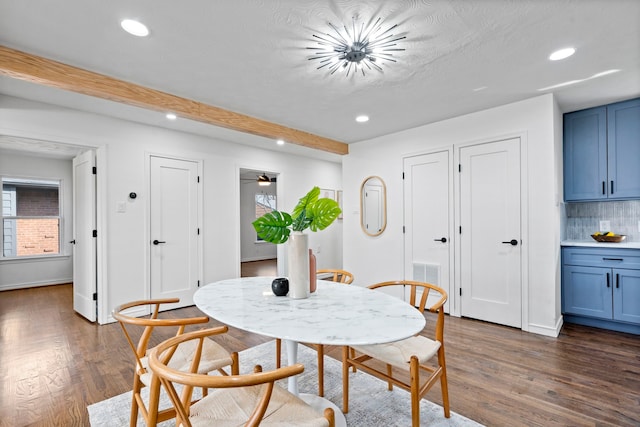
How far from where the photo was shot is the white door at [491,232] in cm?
336

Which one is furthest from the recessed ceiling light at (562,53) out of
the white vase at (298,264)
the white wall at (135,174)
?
the white wall at (135,174)

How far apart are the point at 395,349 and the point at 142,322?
1.30 metres

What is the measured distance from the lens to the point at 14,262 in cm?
552

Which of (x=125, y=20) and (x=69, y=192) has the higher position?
(x=125, y=20)

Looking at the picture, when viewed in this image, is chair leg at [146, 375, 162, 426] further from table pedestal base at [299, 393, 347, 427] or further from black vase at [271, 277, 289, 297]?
table pedestal base at [299, 393, 347, 427]

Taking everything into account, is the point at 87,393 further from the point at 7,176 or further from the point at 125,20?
the point at 7,176

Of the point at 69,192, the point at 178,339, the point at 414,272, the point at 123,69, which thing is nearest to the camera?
the point at 178,339

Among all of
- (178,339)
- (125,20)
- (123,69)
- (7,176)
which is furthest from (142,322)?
(7,176)

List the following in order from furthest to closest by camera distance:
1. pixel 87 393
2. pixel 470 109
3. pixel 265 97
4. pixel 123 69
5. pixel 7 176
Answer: pixel 7 176, pixel 470 109, pixel 265 97, pixel 123 69, pixel 87 393

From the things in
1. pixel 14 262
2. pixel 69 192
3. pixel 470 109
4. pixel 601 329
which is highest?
pixel 470 109

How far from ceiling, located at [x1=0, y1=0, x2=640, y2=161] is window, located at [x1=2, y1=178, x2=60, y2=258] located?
12.0 feet

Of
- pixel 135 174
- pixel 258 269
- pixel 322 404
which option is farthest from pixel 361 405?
pixel 258 269

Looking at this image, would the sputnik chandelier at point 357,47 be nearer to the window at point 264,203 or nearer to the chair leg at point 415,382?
the chair leg at point 415,382

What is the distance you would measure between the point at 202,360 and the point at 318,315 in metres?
0.67
